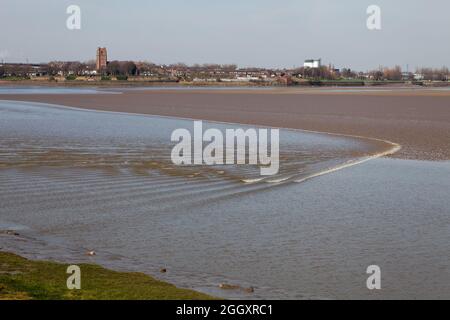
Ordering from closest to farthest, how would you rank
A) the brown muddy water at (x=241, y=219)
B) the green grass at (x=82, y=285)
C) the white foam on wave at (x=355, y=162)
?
1. the green grass at (x=82, y=285)
2. the brown muddy water at (x=241, y=219)
3. the white foam on wave at (x=355, y=162)

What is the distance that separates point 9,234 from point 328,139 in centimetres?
1714

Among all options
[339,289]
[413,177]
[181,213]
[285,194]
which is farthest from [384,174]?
[339,289]

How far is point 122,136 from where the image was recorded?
26234 millimetres

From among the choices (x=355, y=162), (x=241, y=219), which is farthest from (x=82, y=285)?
(x=355, y=162)

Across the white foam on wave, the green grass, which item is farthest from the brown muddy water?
the green grass

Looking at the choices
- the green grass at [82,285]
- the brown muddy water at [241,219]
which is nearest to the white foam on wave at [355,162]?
the brown muddy water at [241,219]

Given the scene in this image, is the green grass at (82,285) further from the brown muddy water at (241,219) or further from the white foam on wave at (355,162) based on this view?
the white foam on wave at (355,162)

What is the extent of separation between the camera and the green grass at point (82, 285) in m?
7.58

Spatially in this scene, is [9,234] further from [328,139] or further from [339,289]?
[328,139]

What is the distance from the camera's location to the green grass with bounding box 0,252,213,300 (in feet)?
24.9

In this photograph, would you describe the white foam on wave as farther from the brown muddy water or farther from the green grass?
the green grass

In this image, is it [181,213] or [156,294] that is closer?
[156,294]

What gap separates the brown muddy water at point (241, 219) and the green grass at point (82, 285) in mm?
446
